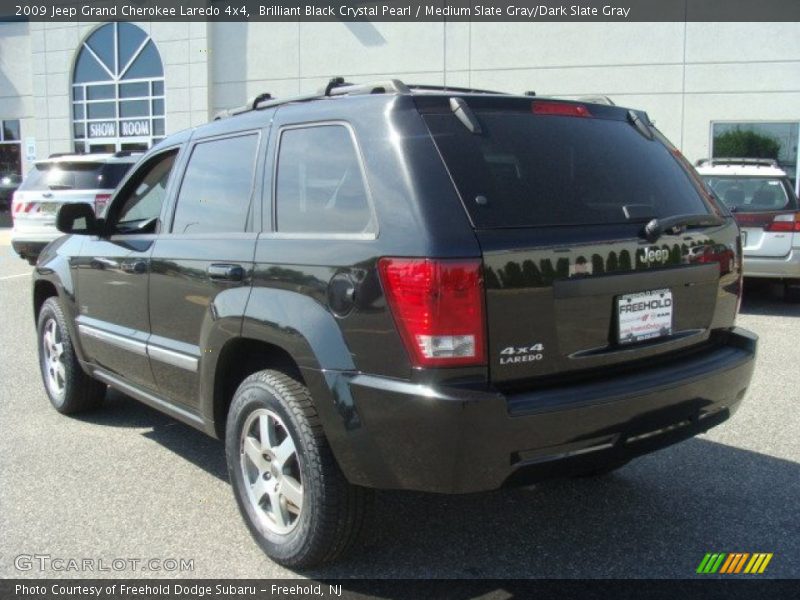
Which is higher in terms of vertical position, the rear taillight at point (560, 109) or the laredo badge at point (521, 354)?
the rear taillight at point (560, 109)

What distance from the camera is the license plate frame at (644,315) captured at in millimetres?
2936

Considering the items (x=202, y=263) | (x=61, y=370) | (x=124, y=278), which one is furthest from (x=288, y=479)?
(x=61, y=370)

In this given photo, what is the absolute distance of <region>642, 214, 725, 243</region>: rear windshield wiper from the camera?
3.01 m

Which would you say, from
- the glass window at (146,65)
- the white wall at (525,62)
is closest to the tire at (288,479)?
the white wall at (525,62)

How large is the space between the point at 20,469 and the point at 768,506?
3914 mm

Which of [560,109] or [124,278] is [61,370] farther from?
[560,109]

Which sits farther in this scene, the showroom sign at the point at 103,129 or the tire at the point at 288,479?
the showroom sign at the point at 103,129

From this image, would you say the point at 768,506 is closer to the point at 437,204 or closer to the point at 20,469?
the point at 437,204

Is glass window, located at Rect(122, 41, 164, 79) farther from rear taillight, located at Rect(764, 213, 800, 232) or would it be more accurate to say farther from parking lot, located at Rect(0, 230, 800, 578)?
parking lot, located at Rect(0, 230, 800, 578)

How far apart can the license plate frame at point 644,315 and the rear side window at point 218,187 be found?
165 centimetres

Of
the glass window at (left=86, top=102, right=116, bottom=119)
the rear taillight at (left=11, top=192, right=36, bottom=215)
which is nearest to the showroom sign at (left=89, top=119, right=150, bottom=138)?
the glass window at (left=86, top=102, right=116, bottom=119)

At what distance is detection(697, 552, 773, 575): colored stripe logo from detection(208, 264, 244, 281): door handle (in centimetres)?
226

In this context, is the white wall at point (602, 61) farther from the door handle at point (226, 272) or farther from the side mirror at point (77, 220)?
the door handle at point (226, 272)

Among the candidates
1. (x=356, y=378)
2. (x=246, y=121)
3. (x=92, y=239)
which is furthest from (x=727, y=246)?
(x=92, y=239)
